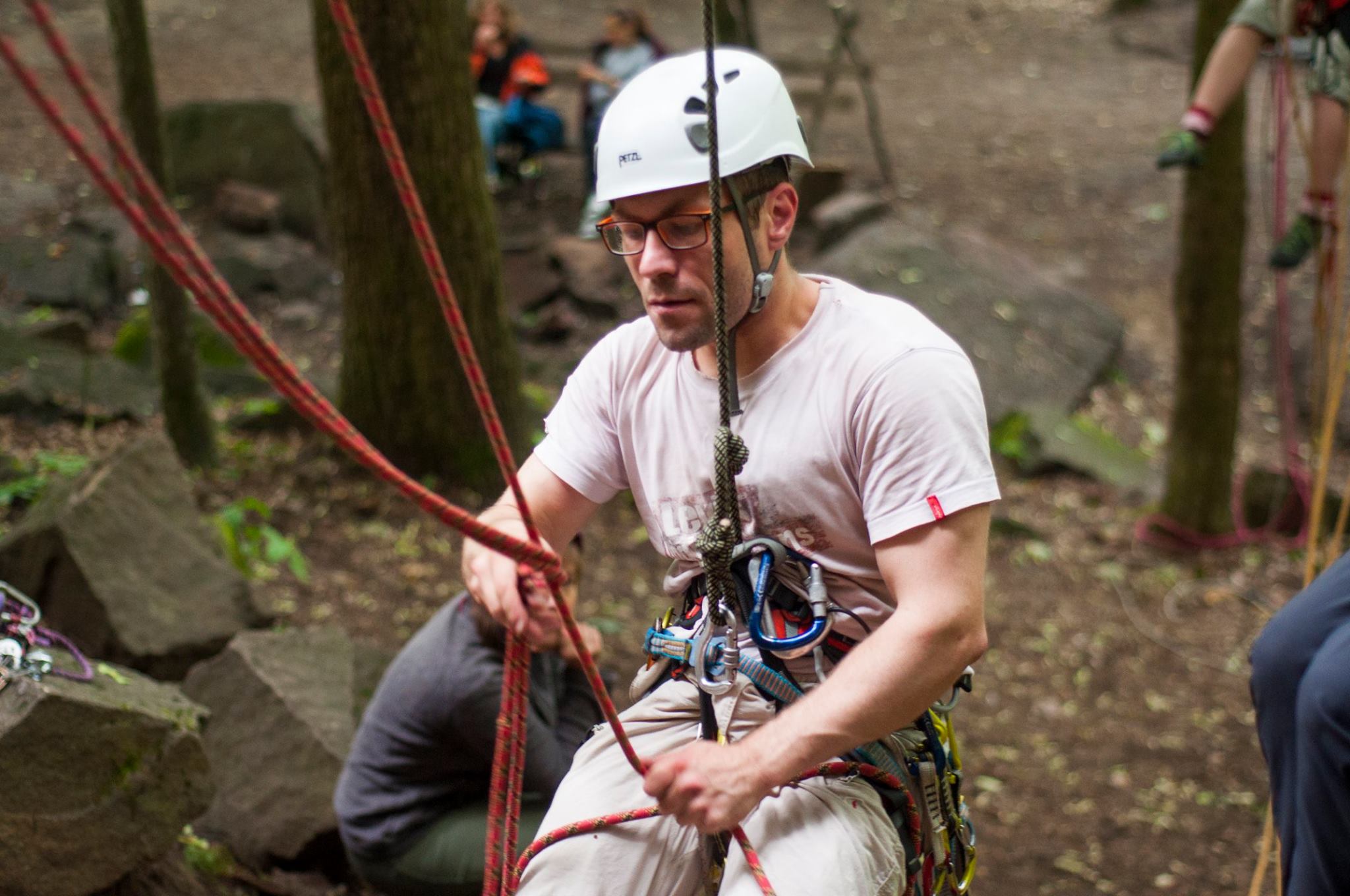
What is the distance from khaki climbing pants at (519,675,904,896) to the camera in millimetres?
1889

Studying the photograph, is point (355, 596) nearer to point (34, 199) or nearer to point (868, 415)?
point (868, 415)

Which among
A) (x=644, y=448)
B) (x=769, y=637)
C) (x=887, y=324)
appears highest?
(x=887, y=324)

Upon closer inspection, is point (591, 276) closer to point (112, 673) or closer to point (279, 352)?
point (112, 673)

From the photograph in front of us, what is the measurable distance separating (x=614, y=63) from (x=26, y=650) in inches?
299

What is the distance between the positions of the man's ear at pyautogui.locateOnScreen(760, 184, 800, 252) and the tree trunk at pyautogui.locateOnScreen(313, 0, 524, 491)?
3290 millimetres

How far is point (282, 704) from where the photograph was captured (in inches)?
144

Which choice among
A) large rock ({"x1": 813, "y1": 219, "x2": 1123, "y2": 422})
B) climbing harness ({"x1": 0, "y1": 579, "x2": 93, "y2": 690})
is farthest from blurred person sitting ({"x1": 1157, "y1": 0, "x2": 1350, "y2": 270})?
climbing harness ({"x1": 0, "y1": 579, "x2": 93, "y2": 690})

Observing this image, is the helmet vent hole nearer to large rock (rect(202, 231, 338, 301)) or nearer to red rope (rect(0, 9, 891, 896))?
red rope (rect(0, 9, 891, 896))

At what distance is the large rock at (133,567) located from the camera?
3852 mm

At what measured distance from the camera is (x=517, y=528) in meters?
2.17

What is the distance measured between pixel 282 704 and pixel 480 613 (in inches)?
37.3

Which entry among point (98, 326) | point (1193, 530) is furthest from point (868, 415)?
point (98, 326)

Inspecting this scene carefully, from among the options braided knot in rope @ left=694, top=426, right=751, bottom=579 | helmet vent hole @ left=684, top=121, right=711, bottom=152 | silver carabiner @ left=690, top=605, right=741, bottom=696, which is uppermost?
helmet vent hole @ left=684, top=121, right=711, bottom=152

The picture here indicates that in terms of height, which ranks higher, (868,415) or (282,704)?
(868,415)
